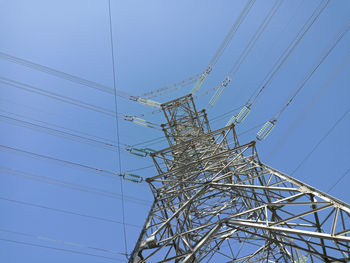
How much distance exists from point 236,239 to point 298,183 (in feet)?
10.9

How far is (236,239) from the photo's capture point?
26.1 feet

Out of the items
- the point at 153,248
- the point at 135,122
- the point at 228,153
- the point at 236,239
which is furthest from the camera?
the point at 135,122

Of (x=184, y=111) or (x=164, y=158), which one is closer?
(x=164, y=158)

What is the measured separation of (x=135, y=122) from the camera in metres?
14.1

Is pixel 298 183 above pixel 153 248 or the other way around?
above

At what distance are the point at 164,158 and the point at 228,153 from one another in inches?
107

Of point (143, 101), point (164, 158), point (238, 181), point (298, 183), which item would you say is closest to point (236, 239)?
point (238, 181)

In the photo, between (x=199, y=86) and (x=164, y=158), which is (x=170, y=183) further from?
(x=199, y=86)

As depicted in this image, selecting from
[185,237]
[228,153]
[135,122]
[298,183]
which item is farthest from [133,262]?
[135,122]

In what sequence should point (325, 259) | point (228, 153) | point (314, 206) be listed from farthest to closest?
point (228, 153), point (314, 206), point (325, 259)

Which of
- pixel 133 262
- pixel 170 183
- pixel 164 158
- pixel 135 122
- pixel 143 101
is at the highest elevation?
pixel 143 101

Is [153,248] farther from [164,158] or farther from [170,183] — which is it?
[164,158]

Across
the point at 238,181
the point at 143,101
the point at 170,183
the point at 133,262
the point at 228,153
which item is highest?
the point at 143,101

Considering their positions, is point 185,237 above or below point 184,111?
below
